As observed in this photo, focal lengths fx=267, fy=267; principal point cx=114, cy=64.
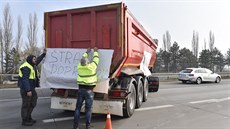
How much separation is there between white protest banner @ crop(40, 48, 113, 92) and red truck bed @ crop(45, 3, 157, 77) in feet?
1.00

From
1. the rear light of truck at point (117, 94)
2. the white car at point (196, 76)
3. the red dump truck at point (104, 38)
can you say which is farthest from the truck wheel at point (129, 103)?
the white car at point (196, 76)

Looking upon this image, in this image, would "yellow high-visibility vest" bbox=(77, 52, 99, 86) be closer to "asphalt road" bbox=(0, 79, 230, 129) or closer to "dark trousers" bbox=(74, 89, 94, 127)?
"dark trousers" bbox=(74, 89, 94, 127)

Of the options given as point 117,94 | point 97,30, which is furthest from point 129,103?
point 97,30

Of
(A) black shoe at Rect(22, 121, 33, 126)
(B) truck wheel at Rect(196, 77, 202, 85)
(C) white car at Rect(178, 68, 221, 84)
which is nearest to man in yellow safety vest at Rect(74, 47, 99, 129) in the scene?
(A) black shoe at Rect(22, 121, 33, 126)

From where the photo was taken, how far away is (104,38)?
23.7 ft

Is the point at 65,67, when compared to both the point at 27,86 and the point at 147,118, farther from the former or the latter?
the point at 147,118

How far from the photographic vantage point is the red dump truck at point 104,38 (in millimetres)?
7004

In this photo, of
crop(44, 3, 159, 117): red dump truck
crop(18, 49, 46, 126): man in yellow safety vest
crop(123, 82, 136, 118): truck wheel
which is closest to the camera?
crop(18, 49, 46, 126): man in yellow safety vest

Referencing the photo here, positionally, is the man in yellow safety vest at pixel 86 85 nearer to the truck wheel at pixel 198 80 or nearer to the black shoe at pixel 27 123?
the black shoe at pixel 27 123

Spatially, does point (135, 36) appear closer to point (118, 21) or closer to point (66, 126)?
point (118, 21)

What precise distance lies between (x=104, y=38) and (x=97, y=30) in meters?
0.31

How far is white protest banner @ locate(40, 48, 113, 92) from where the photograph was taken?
6.86 m

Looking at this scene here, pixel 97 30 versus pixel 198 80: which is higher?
pixel 97 30

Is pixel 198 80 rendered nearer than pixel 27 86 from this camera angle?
No
